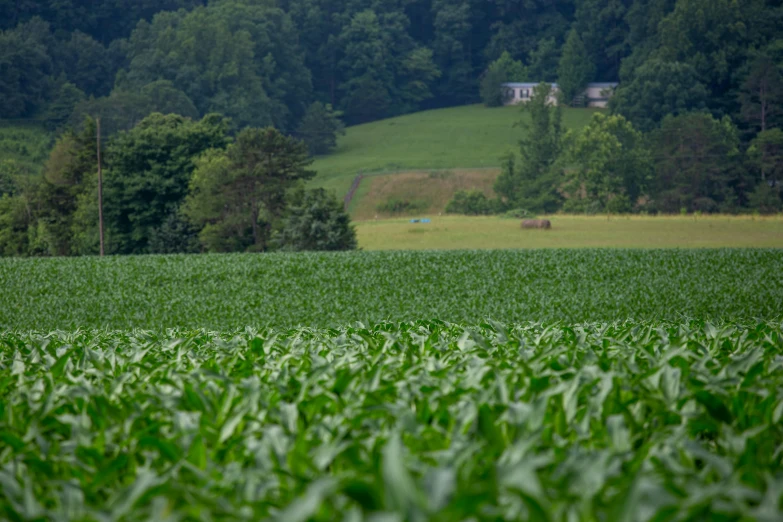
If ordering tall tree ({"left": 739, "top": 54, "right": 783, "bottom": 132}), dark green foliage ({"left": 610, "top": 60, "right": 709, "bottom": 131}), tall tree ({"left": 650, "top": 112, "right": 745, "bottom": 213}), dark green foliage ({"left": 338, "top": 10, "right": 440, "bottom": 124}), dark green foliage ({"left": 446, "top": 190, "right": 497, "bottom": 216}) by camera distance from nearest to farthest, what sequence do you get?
tall tree ({"left": 650, "top": 112, "right": 745, "bottom": 213}) → dark green foliage ({"left": 446, "top": 190, "right": 497, "bottom": 216}) → tall tree ({"left": 739, "top": 54, "right": 783, "bottom": 132}) → dark green foliage ({"left": 610, "top": 60, "right": 709, "bottom": 131}) → dark green foliage ({"left": 338, "top": 10, "right": 440, "bottom": 124})

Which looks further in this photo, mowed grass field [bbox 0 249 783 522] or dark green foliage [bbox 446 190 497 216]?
dark green foliage [bbox 446 190 497 216]

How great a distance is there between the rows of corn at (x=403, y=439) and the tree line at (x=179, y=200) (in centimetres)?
4562

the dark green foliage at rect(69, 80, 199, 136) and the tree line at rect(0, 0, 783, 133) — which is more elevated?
the tree line at rect(0, 0, 783, 133)

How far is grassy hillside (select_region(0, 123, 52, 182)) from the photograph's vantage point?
82812mm

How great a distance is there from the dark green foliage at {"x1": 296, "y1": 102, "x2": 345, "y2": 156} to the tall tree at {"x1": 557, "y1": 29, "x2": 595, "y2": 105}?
30389 millimetres

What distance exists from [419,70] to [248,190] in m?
68.1

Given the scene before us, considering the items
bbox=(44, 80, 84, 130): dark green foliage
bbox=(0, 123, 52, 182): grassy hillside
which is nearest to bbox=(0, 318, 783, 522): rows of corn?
bbox=(0, 123, 52, 182): grassy hillside

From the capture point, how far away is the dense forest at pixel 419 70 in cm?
7250

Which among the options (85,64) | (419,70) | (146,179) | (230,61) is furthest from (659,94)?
(85,64)

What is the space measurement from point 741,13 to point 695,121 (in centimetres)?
2794

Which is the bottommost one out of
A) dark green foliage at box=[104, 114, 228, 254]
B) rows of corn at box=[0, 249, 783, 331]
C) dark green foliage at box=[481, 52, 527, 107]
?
rows of corn at box=[0, 249, 783, 331]

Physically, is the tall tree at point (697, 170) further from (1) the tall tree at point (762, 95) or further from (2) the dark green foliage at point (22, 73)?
(2) the dark green foliage at point (22, 73)

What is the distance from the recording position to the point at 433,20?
5113 inches

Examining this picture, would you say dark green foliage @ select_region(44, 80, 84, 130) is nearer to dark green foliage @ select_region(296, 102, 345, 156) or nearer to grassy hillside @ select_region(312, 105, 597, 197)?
dark green foliage @ select_region(296, 102, 345, 156)
